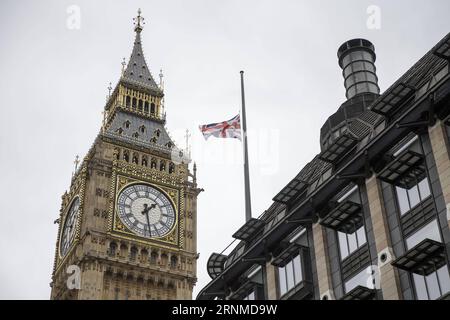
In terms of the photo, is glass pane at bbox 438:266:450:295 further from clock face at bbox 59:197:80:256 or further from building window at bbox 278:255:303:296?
clock face at bbox 59:197:80:256

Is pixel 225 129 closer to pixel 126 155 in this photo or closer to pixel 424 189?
pixel 424 189

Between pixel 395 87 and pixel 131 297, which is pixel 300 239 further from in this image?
pixel 131 297

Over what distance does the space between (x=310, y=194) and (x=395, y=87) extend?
26.5 ft

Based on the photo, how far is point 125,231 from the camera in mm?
109062

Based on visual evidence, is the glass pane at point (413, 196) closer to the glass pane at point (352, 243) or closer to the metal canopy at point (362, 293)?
the glass pane at point (352, 243)

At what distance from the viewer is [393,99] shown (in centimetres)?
4688

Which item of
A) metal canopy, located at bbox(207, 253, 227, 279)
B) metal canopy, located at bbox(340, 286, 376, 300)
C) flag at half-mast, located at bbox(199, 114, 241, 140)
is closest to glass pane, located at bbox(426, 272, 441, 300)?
metal canopy, located at bbox(340, 286, 376, 300)

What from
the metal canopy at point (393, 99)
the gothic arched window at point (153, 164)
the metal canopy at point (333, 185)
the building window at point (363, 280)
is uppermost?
the gothic arched window at point (153, 164)

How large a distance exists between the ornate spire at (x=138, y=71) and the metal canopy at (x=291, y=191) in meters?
85.6

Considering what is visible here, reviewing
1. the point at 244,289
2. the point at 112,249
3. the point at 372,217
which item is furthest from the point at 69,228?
the point at 372,217

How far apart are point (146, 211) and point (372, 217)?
6926 cm

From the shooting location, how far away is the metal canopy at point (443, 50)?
4437 cm

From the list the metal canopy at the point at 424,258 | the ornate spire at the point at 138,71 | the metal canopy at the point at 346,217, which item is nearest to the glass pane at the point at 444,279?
the metal canopy at the point at 424,258
